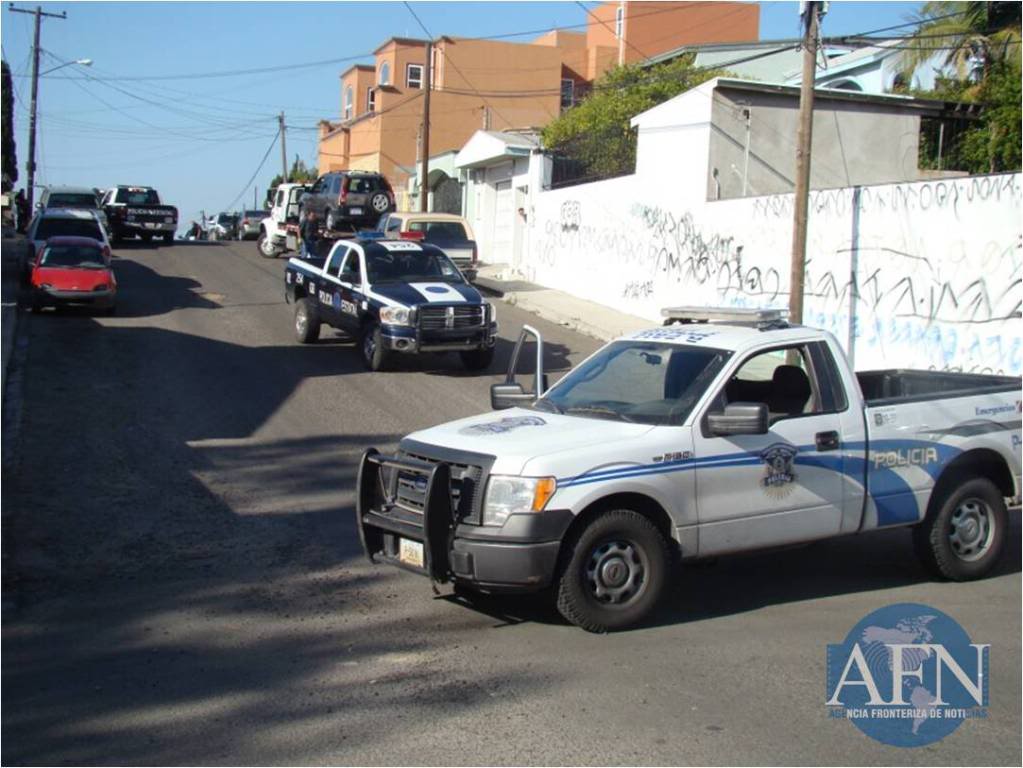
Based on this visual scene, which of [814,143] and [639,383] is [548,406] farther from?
[814,143]

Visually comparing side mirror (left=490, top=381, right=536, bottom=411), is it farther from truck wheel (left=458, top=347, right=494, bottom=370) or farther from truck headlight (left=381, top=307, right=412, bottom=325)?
truck wheel (left=458, top=347, right=494, bottom=370)

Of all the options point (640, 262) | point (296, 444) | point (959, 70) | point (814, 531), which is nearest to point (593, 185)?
point (640, 262)

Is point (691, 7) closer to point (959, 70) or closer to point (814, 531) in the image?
point (959, 70)

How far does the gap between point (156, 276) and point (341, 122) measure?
37288 millimetres

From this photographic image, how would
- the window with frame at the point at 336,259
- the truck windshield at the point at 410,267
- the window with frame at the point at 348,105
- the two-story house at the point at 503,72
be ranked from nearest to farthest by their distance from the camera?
the truck windshield at the point at 410,267 → the window with frame at the point at 336,259 → the two-story house at the point at 503,72 → the window with frame at the point at 348,105

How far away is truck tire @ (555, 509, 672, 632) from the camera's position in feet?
22.7

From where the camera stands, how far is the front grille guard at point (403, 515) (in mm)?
6840

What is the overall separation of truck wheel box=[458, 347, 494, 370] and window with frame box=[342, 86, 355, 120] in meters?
47.3

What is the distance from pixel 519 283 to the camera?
30781 mm

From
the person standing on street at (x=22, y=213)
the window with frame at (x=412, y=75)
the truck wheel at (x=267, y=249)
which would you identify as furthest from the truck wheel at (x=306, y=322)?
the window with frame at (x=412, y=75)

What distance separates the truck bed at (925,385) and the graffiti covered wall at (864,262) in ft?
20.5

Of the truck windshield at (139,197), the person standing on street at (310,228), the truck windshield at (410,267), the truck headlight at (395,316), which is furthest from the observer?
the truck windshield at (139,197)

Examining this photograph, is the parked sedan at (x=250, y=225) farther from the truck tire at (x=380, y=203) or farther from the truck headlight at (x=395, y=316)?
the truck headlight at (x=395, y=316)

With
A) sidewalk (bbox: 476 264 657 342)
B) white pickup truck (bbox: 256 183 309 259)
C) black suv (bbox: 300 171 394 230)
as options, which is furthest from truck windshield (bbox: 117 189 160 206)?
sidewalk (bbox: 476 264 657 342)
